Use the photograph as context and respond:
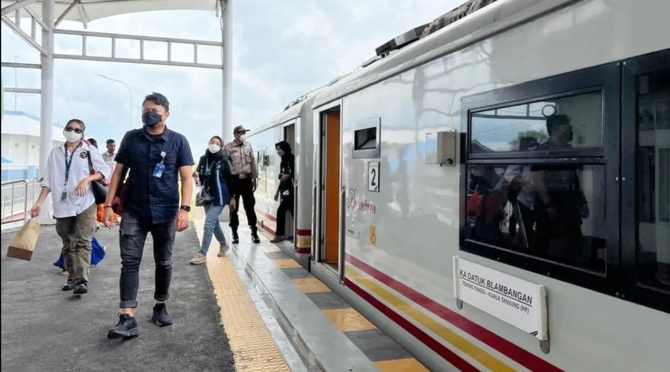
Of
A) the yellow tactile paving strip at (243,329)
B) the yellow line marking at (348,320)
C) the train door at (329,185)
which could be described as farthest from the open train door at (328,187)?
the yellow line marking at (348,320)

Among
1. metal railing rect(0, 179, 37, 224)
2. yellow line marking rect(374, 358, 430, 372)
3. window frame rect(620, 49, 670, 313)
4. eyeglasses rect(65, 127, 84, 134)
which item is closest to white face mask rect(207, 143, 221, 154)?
eyeglasses rect(65, 127, 84, 134)

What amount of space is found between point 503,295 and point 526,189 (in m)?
0.54

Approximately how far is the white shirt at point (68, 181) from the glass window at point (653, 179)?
483cm

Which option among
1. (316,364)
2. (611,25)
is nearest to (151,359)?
(316,364)

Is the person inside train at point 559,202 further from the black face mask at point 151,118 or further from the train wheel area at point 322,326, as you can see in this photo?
the black face mask at point 151,118

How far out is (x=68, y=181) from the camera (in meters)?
4.98

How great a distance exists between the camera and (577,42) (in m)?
A: 2.10

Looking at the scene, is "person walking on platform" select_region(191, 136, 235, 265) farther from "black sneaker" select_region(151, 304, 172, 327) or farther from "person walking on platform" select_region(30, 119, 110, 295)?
"black sneaker" select_region(151, 304, 172, 327)

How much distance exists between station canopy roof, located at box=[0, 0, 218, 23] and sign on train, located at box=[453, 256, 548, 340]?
1050cm

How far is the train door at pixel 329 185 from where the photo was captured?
19.1 feet

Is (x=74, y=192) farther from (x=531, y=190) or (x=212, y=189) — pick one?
(x=531, y=190)

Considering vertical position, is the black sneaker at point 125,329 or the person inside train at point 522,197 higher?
the person inside train at point 522,197

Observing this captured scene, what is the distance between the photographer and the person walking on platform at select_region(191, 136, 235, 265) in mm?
6730

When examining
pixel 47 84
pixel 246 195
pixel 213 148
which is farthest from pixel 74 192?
pixel 47 84
